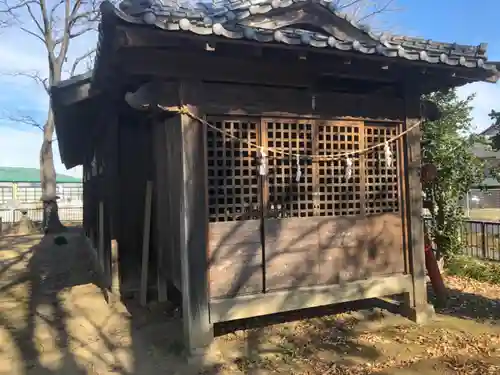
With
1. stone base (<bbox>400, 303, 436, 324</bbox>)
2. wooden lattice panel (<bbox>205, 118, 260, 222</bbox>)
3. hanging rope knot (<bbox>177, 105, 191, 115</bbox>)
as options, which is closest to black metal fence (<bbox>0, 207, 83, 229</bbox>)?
wooden lattice panel (<bbox>205, 118, 260, 222</bbox>)

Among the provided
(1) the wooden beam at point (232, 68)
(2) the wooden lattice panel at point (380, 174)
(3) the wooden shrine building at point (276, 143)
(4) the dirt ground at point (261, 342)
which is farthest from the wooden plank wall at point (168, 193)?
(2) the wooden lattice panel at point (380, 174)

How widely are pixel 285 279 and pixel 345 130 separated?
2.17 m

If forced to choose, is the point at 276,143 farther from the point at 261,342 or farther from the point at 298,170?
the point at 261,342

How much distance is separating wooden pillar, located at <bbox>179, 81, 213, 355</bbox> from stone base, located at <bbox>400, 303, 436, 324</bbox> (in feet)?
9.91

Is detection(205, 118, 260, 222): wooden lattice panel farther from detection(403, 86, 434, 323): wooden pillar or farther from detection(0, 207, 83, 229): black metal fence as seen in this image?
detection(0, 207, 83, 229): black metal fence

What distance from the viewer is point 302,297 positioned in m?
5.40

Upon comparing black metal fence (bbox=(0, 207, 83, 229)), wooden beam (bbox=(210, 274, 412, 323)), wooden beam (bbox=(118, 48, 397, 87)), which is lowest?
wooden beam (bbox=(210, 274, 412, 323))

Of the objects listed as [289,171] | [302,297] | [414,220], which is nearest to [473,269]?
[414,220]

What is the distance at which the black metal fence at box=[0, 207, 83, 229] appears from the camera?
25.5m

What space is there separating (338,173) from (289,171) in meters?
0.75

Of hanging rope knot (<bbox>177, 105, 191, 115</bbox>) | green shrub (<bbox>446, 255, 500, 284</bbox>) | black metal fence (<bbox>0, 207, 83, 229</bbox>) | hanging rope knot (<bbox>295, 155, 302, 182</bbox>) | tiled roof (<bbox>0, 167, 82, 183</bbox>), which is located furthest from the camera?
tiled roof (<bbox>0, 167, 82, 183</bbox>)

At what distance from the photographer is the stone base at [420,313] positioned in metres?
6.05

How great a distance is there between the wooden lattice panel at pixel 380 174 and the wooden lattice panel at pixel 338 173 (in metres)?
0.18

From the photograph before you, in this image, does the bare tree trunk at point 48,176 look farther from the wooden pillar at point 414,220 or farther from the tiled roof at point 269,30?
the wooden pillar at point 414,220
